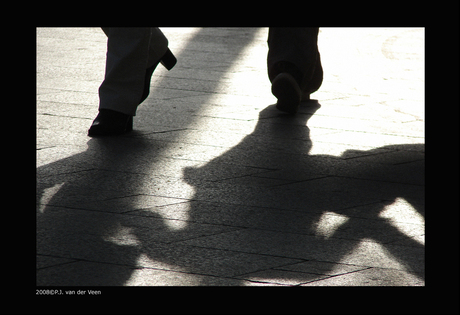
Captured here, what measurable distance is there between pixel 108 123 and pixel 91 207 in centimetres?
113

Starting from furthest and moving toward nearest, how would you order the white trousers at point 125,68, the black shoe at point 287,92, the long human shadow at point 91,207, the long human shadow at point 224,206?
the black shoe at point 287,92 → the white trousers at point 125,68 → the long human shadow at point 224,206 → the long human shadow at point 91,207

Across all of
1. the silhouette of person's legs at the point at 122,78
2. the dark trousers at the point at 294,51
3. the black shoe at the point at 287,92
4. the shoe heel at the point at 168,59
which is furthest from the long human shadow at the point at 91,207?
the dark trousers at the point at 294,51

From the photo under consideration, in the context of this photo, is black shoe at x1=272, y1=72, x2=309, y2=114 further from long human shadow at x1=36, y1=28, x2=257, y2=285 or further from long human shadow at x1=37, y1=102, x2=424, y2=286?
long human shadow at x1=36, y1=28, x2=257, y2=285

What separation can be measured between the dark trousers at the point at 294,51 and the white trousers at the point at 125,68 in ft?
2.78

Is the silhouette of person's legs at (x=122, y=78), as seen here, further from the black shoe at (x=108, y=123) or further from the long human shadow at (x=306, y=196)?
the long human shadow at (x=306, y=196)

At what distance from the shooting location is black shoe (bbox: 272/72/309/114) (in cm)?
418

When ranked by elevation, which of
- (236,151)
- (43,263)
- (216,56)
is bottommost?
(216,56)

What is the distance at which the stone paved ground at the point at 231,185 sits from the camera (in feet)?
7.34

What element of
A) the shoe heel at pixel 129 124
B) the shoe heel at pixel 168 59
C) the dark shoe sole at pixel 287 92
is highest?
the shoe heel at pixel 168 59
